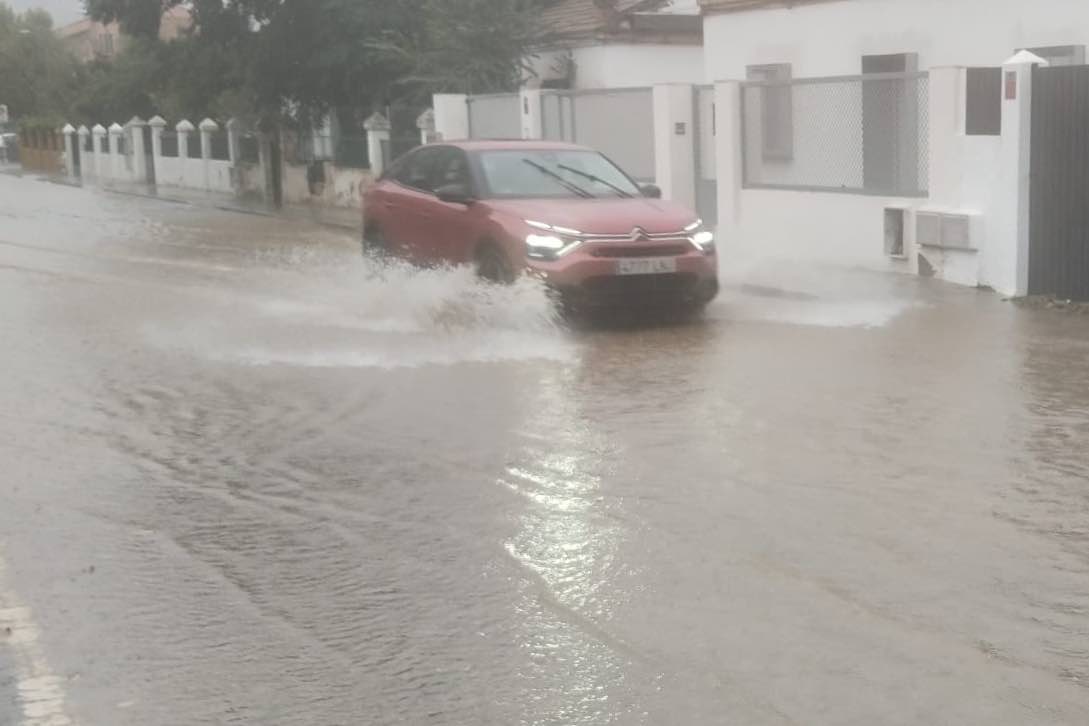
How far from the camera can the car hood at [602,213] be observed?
40.1 feet

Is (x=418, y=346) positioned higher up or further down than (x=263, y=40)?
further down

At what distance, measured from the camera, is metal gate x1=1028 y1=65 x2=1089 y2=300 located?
13.4 meters

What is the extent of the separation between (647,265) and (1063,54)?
8297 millimetres

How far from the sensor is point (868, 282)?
1553 centimetres

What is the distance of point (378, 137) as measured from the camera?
30047 millimetres

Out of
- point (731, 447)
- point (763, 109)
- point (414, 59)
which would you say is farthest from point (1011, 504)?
point (414, 59)

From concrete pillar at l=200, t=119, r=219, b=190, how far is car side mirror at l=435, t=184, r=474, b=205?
2882 cm

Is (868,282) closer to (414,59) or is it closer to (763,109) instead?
(763,109)

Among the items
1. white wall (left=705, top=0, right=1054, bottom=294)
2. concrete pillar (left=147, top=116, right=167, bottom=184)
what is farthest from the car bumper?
concrete pillar (left=147, top=116, right=167, bottom=184)

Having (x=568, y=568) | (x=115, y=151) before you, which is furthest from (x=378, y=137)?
(x=568, y=568)

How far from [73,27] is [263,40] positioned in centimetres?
10868

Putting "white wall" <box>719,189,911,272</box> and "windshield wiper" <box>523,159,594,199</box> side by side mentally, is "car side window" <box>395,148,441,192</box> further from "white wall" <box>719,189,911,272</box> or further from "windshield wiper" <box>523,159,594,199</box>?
"white wall" <box>719,189,911,272</box>

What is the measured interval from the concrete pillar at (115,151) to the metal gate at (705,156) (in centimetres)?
3378

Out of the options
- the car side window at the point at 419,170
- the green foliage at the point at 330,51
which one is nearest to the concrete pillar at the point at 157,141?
the green foliage at the point at 330,51
